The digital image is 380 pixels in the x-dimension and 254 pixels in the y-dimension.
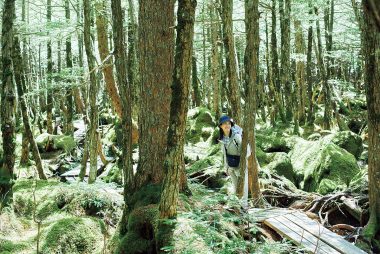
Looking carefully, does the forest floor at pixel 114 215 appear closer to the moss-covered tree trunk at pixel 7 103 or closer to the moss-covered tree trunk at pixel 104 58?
the moss-covered tree trunk at pixel 7 103

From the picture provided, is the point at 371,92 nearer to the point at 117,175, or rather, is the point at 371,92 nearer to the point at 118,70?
the point at 118,70

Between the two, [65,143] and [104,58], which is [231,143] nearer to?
[104,58]

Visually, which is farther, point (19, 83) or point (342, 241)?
point (19, 83)

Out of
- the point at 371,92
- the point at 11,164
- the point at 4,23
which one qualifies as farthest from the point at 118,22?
the point at 371,92

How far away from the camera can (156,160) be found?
223 inches

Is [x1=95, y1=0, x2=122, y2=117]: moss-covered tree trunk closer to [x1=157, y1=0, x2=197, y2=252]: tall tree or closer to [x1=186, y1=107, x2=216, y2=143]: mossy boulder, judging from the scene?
[x1=186, y1=107, x2=216, y2=143]: mossy boulder

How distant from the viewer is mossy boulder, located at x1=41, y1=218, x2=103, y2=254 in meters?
5.79

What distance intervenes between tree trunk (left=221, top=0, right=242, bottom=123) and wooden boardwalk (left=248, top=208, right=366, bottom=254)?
2.18 meters

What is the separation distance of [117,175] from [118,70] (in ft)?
18.9

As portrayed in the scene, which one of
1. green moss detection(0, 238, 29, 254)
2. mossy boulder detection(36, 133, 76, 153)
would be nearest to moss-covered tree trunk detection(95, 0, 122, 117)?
mossy boulder detection(36, 133, 76, 153)

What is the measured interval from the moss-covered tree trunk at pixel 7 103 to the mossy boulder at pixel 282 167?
20.9ft

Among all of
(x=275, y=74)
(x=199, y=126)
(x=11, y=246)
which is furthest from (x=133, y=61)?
(x=275, y=74)

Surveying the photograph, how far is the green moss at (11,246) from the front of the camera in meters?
5.56

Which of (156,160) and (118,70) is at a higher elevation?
(118,70)
